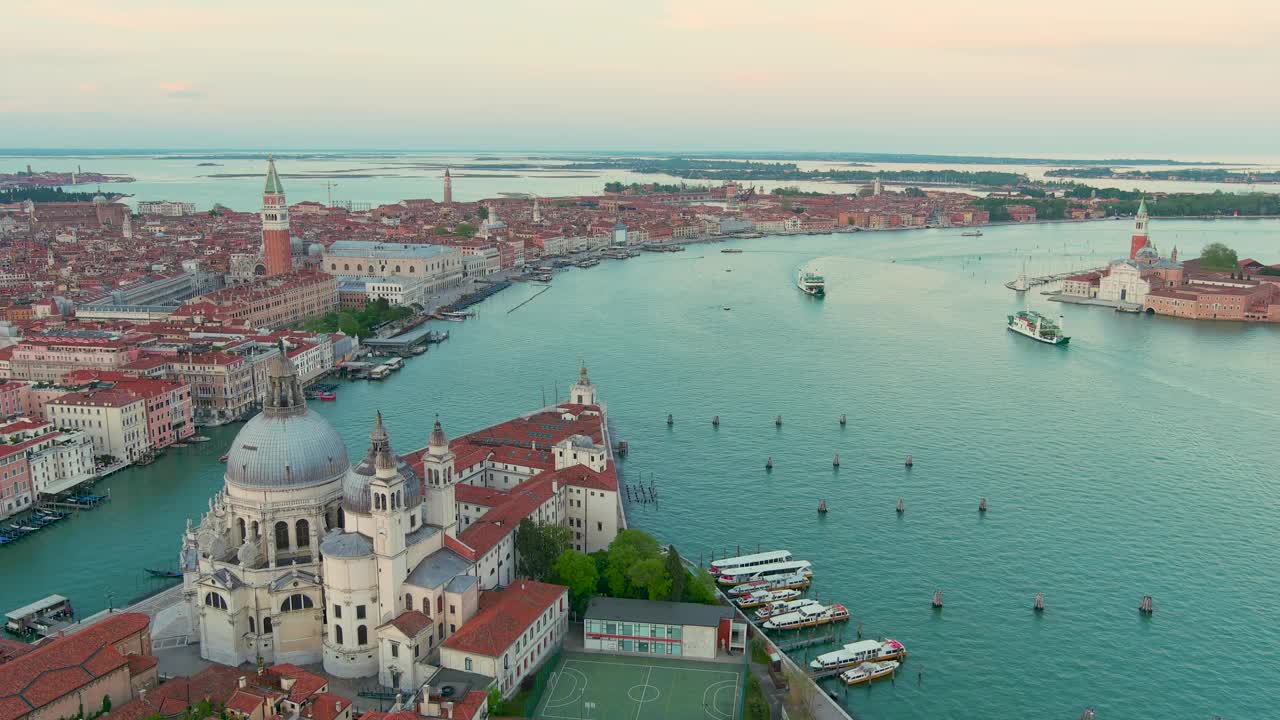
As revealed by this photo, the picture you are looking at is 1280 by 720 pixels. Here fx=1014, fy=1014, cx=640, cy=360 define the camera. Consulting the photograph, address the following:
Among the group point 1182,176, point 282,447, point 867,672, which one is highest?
point 1182,176

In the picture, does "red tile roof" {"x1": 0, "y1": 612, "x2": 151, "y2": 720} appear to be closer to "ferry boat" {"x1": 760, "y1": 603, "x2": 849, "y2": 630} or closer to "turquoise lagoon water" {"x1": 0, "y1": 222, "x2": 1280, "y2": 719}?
"turquoise lagoon water" {"x1": 0, "y1": 222, "x2": 1280, "y2": 719}

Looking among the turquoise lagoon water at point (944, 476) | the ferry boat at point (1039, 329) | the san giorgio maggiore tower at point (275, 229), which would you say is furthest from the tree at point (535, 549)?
the san giorgio maggiore tower at point (275, 229)

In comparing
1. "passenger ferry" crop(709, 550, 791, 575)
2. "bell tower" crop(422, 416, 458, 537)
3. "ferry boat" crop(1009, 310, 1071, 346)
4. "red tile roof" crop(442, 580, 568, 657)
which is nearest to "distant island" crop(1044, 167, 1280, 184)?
"ferry boat" crop(1009, 310, 1071, 346)

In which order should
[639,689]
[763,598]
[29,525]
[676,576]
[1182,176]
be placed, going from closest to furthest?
[639,689]
[676,576]
[763,598]
[29,525]
[1182,176]

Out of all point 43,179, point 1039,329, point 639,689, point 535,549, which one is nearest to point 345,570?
point 535,549

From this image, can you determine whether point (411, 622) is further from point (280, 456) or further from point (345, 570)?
point (280, 456)

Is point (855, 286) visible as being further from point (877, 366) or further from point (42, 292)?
point (42, 292)
